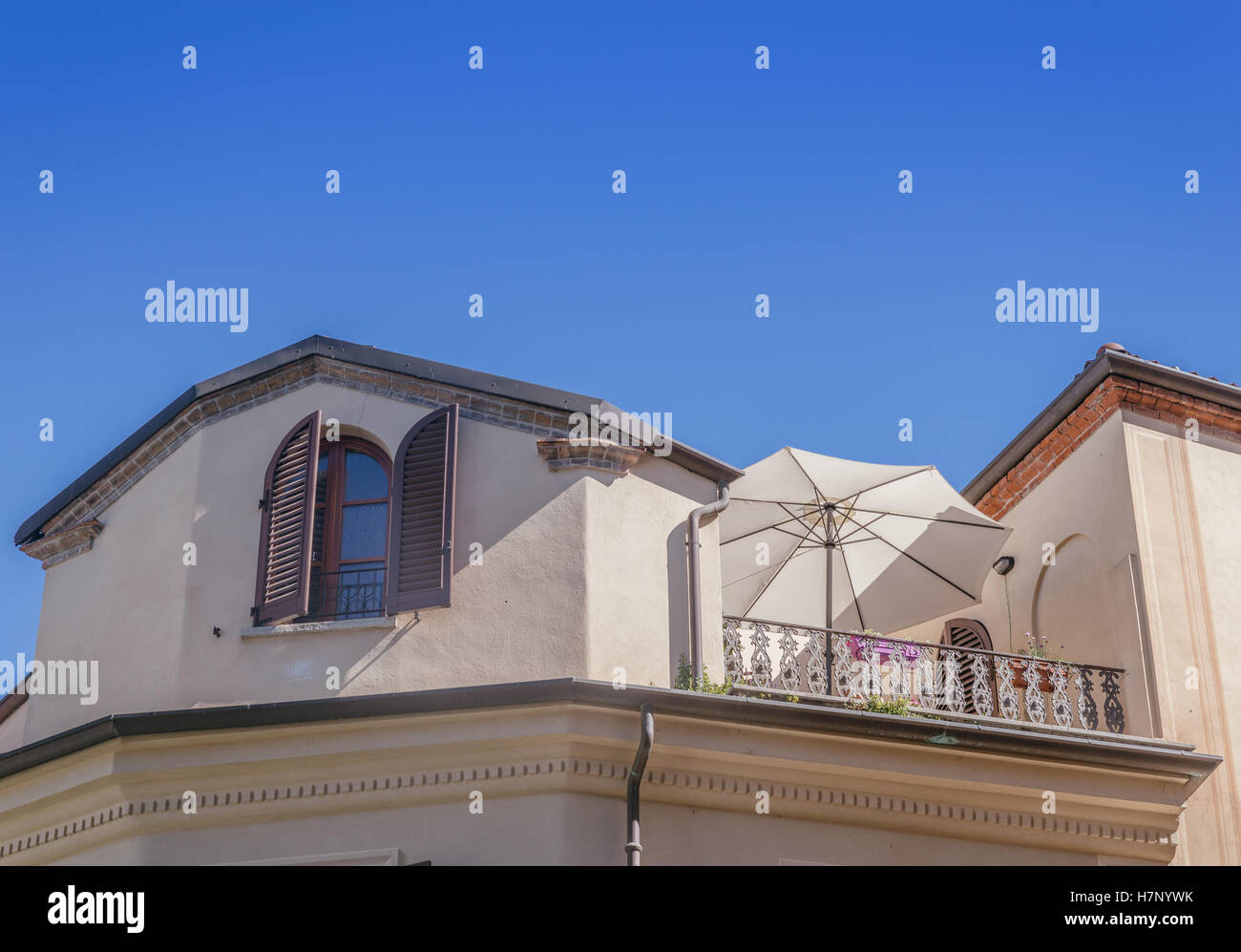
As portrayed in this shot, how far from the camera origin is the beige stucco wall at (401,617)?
12.0 meters

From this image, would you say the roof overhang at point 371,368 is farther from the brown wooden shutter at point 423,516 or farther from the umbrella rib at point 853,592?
the umbrella rib at point 853,592

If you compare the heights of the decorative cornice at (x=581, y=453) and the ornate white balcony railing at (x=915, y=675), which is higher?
the decorative cornice at (x=581, y=453)

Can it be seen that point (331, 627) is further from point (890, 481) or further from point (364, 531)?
point (890, 481)

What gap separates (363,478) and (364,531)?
510 mm

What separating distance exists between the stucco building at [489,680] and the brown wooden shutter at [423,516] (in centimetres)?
2

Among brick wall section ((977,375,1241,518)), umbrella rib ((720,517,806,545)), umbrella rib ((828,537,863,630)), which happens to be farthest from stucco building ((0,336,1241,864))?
umbrella rib ((720,517,806,545))

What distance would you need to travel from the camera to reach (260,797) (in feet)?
37.9

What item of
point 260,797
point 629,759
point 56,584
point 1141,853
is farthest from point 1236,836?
point 56,584

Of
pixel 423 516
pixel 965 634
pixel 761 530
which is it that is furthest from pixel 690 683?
pixel 965 634

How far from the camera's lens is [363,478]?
42.7 ft

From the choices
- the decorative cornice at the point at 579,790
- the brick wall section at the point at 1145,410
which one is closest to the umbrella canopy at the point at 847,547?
the brick wall section at the point at 1145,410

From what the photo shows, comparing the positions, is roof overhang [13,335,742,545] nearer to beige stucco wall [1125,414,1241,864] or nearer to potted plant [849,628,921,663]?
potted plant [849,628,921,663]
